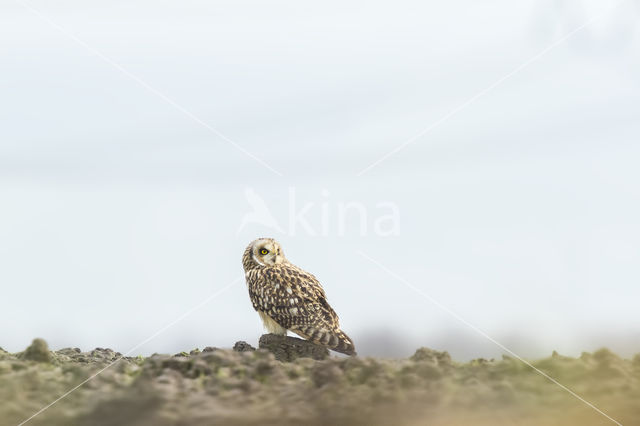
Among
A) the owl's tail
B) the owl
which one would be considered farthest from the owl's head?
the owl's tail

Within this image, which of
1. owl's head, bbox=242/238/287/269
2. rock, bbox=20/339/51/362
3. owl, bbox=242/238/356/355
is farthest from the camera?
owl's head, bbox=242/238/287/269

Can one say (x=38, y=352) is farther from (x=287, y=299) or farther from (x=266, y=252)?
(x=266, y=252)

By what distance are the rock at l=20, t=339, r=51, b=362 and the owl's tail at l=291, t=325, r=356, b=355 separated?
9.42 ft

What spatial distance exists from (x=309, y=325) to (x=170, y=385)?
136 inches

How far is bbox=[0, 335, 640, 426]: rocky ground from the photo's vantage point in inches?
148

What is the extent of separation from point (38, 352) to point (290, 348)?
2.87 m

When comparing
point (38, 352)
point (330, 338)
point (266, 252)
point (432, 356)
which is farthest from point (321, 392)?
point (266, 252)

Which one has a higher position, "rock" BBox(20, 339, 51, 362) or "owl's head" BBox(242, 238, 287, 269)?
"owl's head" BBox(242, 238, 287, 269)

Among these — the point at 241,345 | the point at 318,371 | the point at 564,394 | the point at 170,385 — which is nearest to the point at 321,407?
the point at 318,371

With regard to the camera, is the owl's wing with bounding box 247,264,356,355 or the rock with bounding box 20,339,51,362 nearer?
the rock with bounding box 20,339,51,362

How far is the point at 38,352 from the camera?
5.30 m

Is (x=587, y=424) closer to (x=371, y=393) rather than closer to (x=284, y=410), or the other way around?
(x=371, y=393)

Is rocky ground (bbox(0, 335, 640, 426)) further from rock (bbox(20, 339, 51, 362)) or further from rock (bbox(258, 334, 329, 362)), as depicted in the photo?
rock (bbox(258, 334, 329, 362))

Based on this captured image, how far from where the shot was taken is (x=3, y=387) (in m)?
4.29
